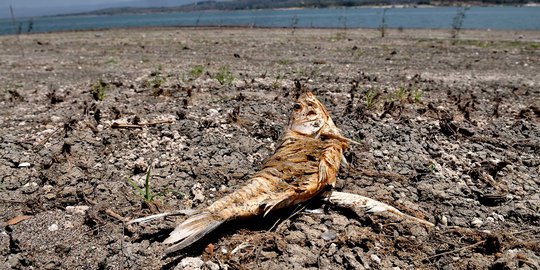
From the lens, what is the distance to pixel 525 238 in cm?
350

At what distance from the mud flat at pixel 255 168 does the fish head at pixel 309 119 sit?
0.54 m

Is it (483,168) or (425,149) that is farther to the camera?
(425,149)

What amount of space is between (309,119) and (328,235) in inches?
67.2

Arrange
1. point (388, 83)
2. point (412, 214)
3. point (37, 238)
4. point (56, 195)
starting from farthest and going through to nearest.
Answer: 1. point (388, 83)
2. point (56, 195)
3. point (412, 214)
4. point (37, 238)

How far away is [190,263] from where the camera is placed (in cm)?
308

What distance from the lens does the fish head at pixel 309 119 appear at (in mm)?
4684

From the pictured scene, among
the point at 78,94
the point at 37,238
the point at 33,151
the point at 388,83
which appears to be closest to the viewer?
the point at 37,238

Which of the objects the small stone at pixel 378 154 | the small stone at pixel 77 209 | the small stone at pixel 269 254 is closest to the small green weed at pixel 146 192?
the small stone at pixel 77 209

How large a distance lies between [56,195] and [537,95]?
28.4ft

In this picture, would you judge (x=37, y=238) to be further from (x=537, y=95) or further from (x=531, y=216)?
(x=537, y=95)

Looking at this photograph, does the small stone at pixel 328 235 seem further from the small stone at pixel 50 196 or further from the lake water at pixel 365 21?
the lake water at pixel 365 21

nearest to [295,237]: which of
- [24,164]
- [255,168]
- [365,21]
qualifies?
[255,168]

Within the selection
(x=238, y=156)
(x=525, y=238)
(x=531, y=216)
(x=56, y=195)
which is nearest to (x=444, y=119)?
(x=531, y=216)

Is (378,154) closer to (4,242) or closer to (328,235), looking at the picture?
(328,235)
